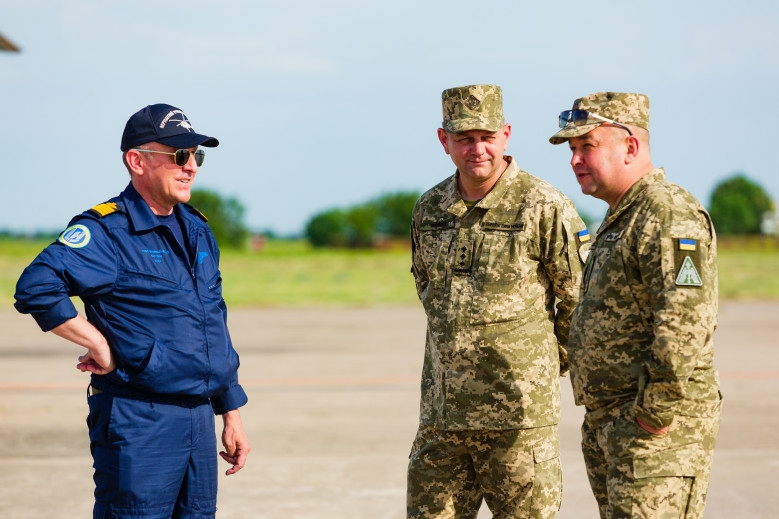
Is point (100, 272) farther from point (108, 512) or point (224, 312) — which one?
point (108, 512)

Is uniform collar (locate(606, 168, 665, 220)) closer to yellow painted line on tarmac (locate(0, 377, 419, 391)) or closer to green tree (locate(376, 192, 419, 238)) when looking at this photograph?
yellow painted line on tarmac (locate(0, 377, 419, 391))

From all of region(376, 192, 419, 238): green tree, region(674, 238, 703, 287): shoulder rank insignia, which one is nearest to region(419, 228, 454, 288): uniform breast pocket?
region(674, 238, 703, 287): shoulder rank insignia

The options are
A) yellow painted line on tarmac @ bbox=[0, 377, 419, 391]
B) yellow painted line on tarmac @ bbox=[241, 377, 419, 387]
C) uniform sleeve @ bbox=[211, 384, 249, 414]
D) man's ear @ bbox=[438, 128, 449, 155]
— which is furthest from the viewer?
yellow painted line on tarmac @ bbox=[241, 377, 419, 387]

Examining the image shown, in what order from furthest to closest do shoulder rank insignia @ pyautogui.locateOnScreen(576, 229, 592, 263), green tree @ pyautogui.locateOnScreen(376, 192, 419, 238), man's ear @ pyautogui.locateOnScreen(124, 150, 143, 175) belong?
green tree @ pyautogui.locateOnScreen(376, 192, 419, 238)
shoulder rank insignia @ pyautogui.locateOnScreen(576, 229, 592, 263)
man's ear @ pyautogui.locateOnScreen(124, 150, 143, 175)

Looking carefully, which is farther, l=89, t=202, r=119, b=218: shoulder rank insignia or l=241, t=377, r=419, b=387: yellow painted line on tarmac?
l=241, t=377, r=419, b=387: yellow painted line on tarmac

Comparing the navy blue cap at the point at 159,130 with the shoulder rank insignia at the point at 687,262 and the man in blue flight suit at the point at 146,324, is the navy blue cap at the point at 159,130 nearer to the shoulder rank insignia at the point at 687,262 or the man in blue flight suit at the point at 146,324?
the man in blue flight suit at the point at 146,324

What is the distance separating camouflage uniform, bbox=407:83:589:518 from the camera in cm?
414

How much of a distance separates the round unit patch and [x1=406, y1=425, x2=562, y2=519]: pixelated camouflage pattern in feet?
5.37

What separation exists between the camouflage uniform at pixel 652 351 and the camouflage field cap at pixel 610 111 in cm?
2

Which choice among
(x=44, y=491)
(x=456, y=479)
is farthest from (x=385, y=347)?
(x=456, y=479)

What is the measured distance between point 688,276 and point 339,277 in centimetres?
3841

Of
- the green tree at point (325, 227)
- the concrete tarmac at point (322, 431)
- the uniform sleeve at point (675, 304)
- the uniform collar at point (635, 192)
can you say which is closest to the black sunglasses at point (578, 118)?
the uniform collar at point (635, 192)

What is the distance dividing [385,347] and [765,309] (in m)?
10.9

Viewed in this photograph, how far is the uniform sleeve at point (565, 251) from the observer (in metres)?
4.20
